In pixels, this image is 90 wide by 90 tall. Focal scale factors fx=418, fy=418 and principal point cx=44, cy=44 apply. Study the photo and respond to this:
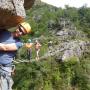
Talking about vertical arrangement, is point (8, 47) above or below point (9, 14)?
below

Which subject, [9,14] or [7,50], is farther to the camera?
[9,14]

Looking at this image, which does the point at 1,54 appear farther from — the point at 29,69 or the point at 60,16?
the point at 60,16

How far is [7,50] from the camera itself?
4.87 meters

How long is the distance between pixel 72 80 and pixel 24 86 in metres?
3.25

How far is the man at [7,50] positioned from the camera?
4.86 metres

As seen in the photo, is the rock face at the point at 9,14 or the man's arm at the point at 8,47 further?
the rock face at the point at 9,14

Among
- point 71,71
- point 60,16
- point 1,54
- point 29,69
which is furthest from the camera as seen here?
point 60,16

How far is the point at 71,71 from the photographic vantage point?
26.0 meters

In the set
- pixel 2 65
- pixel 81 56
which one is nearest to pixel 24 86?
pixel 81 56

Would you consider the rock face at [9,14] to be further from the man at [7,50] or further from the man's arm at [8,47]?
the man's arm at [8,47]

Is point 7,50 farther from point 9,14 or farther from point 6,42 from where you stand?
point 9,14

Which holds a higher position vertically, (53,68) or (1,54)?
(1,54)

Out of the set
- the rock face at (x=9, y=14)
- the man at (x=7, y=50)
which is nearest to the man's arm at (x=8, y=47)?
the man at (x=7, y=50)

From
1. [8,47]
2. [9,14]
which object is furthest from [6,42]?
[9,14]
